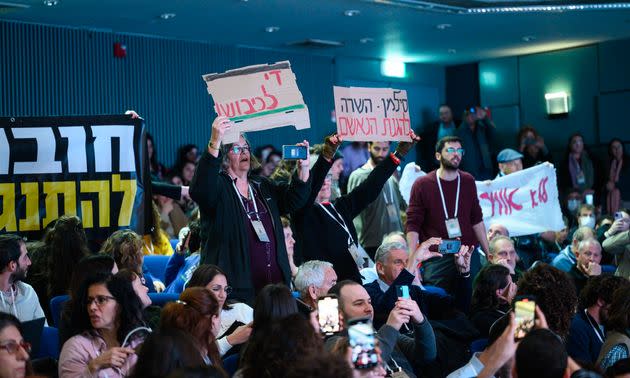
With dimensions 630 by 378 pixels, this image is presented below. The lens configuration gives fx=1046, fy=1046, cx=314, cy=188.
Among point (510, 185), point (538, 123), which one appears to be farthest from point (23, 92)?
point (538, 123)

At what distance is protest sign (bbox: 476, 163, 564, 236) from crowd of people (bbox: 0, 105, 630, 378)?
247mm

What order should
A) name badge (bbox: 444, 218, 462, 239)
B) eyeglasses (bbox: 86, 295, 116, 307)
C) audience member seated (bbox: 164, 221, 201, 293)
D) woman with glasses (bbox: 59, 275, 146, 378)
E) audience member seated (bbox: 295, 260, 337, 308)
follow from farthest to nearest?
name badge (bbox: 444, 218, 462, 239) → audience member seated (bbox: 164, 221, 201, 293) → audience member seated (bbox: 295, 260, 337, 308) → eyeglasses (bbox: 86, 295, 116, 307) → woman with glasses (bbox: 59, 275, 146, 378)

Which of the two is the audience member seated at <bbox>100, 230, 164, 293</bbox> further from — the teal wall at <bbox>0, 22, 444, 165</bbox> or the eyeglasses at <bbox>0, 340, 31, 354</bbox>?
the teal wall at <bbox>0, 22, 444, 165</bbox>

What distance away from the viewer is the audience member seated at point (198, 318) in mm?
4148

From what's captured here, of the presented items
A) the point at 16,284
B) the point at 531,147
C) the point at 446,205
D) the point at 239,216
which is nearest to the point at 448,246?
the point at 446,205

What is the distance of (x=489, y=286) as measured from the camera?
616cm

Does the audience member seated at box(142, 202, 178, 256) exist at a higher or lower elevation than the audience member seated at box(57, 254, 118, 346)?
lower

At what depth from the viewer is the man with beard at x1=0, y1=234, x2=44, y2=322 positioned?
563 centimetres

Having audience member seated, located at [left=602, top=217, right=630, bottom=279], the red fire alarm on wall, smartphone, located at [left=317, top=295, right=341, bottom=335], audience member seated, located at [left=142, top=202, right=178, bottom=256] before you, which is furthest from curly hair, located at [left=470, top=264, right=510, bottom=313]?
the red fire alarm on wall

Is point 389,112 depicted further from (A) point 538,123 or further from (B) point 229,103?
(A) point 538,123

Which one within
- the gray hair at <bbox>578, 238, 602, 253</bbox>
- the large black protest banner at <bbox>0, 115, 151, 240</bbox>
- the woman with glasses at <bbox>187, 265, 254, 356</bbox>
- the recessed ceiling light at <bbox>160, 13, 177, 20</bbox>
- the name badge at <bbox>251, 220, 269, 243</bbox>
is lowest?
the gray hair at <bbox>578, 238, 602, 253</bbox>

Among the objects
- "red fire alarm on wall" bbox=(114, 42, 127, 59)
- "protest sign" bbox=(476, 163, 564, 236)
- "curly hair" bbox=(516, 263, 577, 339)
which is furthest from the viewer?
"red fire alarm on wall" bbox=(114, 42, 127, 59)

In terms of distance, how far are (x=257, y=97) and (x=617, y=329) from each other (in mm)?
2481

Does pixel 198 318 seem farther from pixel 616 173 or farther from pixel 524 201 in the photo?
pixel 616 173
